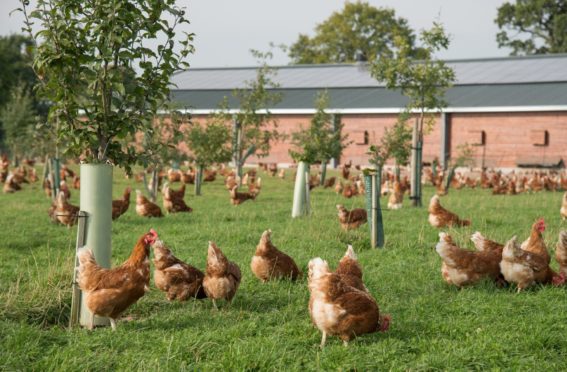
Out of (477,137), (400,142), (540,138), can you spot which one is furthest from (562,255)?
(477,137)

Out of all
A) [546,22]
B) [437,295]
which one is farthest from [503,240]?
[546,22]

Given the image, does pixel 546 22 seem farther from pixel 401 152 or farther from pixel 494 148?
Result: pixel 401 152

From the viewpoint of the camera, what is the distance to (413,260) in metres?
9.70

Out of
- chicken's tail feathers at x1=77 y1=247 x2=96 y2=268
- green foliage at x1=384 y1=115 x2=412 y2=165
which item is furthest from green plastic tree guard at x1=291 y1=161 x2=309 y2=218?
green foliage at x1=384 y1=115 x2=412 y2=165

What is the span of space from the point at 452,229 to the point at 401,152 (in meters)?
12.8

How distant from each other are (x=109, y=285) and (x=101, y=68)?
1972 mm

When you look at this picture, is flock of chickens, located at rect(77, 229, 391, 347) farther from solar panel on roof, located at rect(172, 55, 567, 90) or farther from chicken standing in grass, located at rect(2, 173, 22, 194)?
solar panel on roof, located at rect(172, 55, 567, 90)

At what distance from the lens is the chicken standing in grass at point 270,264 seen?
8195 millimetres

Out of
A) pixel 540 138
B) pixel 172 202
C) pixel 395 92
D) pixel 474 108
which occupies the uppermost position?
pixel 395 92

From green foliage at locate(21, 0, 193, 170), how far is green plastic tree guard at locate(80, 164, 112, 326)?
0.61 ft

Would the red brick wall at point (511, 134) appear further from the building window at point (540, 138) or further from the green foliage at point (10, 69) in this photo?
the green foliage at point (10, 69)

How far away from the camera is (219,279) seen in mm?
7066

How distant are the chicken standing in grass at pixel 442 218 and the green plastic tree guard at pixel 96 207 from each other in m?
7.63

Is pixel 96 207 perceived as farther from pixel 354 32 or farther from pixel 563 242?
pixel 354 32
